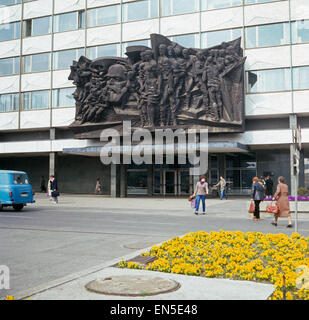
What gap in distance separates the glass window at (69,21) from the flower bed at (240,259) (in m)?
35.4

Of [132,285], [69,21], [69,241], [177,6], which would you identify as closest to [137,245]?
[69,241]

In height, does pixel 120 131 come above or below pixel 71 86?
below

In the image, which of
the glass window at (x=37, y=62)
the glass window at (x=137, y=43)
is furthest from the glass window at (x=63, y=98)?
the glass window at (x=137, y=43)

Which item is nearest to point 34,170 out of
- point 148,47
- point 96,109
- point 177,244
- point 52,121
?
point 52,121

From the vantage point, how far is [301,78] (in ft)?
104

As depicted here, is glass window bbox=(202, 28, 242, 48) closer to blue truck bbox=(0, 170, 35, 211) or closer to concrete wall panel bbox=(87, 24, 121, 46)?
concrete wall panel bbox=(87, 24, 121, 46)

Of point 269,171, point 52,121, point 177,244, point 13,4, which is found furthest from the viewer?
point 13,4

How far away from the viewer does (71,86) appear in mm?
39438

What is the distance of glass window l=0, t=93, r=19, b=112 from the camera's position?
42312mm

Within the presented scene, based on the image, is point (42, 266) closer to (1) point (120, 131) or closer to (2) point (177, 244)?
(2) point (177, 244)

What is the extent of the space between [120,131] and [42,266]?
28.0 meters

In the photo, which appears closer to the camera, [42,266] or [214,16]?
[42,266]

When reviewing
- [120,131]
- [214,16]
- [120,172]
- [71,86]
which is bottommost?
[120,172]

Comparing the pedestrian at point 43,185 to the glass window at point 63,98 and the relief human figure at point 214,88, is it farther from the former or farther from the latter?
the relief human figure at point 214,88
